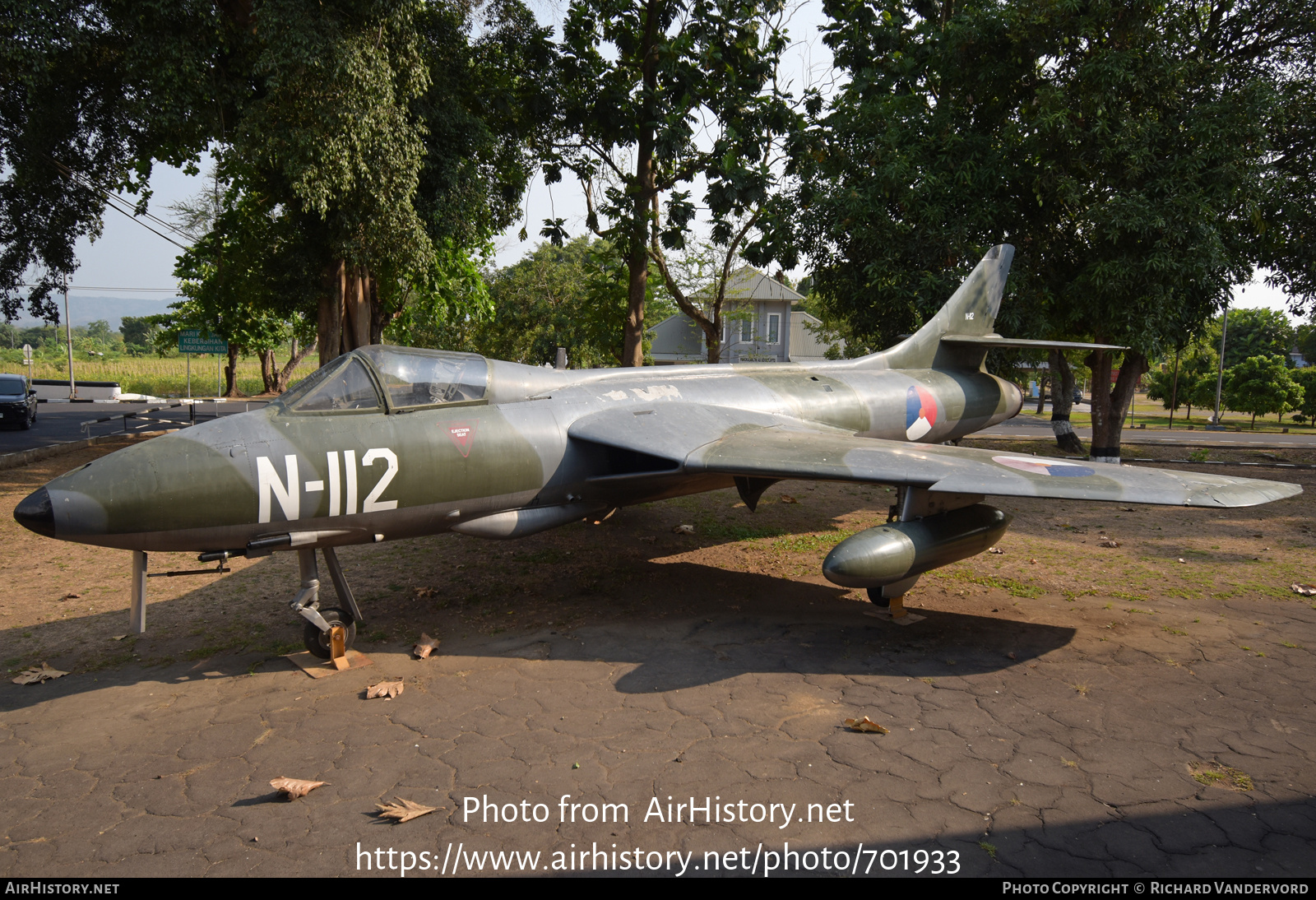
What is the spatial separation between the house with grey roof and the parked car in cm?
3050

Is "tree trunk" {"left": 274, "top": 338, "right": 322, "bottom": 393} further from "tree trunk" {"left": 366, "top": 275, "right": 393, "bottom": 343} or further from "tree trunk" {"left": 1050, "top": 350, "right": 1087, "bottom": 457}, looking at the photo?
"tree trunk" {"left": 1050, "top": 350, "right": 1087, "bottom": 457}

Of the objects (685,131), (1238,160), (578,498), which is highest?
(685,131)

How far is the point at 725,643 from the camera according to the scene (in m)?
7.00

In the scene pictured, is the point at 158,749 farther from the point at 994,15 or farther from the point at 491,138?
the point at 994,15

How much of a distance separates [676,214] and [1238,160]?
12.5 m

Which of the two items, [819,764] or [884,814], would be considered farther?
[819,764]

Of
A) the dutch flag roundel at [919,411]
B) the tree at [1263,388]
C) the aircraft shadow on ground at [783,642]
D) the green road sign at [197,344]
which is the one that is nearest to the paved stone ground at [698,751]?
the aircraft shadow on ground at [783,642]

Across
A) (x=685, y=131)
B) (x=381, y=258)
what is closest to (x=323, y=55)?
(x=381, y=258)

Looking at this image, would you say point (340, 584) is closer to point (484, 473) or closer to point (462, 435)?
point (484, 473)

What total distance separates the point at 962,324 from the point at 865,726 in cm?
883

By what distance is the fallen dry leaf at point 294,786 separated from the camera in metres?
4.45

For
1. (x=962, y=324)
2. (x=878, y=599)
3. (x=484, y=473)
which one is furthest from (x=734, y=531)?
(x=484, y=473)

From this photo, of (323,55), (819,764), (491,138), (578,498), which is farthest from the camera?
(491,138)

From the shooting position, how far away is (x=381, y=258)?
1545 centimetres
